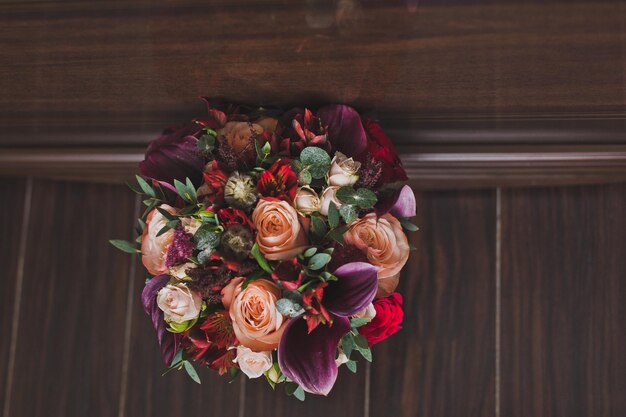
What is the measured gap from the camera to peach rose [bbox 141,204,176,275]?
86cm

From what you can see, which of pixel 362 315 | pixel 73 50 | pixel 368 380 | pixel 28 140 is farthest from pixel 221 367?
pixel 28 140

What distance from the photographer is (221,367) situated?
0.88m

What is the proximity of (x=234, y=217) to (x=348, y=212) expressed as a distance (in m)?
0.15

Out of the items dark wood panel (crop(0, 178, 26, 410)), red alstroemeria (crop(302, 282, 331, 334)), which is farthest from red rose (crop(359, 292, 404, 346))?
dark wood panel (crop(0, 178, 26, 410))

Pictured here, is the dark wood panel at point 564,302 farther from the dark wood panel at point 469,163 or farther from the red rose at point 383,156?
the red rose at point 383,156

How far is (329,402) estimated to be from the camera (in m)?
1.12

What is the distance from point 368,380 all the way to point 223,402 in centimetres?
27

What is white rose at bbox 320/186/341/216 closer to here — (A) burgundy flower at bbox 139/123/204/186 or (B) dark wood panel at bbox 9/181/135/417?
(A) burgundy flower at bbox 139/123/204/186

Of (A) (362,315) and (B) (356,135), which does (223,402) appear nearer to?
(A) (362,315)

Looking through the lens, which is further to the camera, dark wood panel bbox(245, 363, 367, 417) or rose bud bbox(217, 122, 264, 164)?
dark wood panel bbox(245, 363, 367, 417)

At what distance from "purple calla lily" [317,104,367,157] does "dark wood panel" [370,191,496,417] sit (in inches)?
11.8

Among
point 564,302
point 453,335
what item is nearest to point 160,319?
point 453,335

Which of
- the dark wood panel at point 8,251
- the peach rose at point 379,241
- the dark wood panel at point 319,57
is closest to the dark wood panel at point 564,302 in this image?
the dark wood panel at point 319,57

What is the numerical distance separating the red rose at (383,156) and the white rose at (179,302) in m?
0.30
